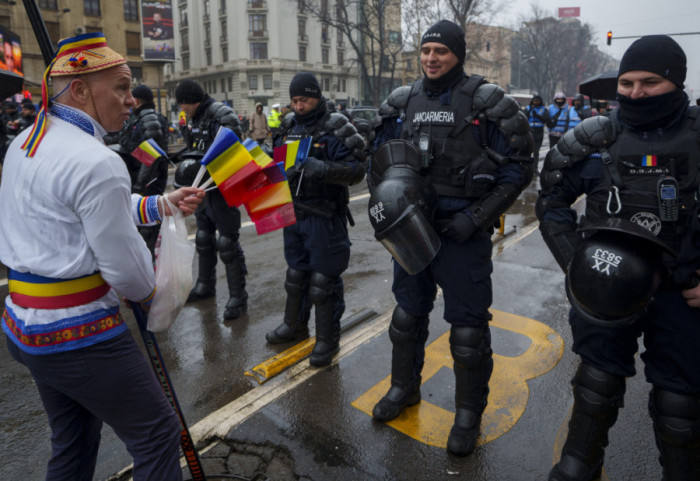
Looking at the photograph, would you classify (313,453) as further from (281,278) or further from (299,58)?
(299,58)

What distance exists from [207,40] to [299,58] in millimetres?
12405

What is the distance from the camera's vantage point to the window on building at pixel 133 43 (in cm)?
4284

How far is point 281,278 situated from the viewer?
5703mm

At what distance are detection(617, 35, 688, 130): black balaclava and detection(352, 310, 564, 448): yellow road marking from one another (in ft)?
6.09

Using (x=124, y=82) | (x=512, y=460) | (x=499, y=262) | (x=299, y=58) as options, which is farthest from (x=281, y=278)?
(x=299, y=58)

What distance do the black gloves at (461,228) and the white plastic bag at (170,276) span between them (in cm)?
137

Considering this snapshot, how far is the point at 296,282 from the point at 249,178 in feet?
6.35

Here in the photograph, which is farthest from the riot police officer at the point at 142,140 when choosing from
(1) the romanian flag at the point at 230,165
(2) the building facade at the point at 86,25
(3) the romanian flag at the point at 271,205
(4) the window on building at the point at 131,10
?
(4) the window on building at the point at 131,10

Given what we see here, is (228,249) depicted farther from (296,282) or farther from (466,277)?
(466,277)

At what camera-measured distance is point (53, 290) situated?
1.72m

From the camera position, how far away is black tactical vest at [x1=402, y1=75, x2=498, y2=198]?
2.78 meters

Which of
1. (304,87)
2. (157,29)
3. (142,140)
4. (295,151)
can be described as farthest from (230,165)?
(157,29)

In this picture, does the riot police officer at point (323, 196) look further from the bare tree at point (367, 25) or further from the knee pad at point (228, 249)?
the bare tree at point (367, 25)

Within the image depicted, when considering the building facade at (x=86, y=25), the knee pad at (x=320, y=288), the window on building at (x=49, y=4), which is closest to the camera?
the knee pad at (x=320, y=288)
